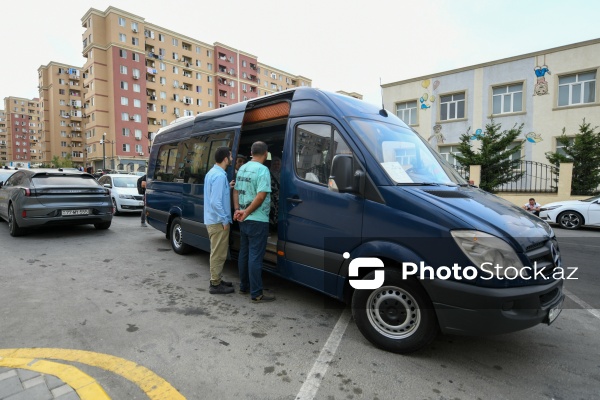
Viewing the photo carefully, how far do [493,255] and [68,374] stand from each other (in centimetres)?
331

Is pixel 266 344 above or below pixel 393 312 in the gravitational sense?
below

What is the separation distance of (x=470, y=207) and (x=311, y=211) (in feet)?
5.03

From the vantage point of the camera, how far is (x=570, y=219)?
1118cm

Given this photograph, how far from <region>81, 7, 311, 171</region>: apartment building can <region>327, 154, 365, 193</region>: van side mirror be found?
4944 cm

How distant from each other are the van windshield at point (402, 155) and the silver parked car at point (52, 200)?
23.2ft

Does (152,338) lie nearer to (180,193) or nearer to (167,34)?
(180,193)

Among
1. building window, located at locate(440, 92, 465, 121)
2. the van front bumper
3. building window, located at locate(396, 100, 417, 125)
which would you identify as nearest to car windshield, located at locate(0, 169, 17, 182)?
the van front bumper

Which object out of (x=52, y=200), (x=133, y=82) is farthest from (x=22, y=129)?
(x=52, y=200)

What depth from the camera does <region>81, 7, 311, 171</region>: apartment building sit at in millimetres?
→ 49500

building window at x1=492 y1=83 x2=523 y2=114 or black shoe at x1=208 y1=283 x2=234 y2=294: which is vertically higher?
building window at x1=492 y1=83 x2=523 y2=114

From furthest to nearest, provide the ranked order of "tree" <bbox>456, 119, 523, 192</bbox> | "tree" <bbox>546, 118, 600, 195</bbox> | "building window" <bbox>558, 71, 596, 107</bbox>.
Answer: "building window" <bbox>558, 71, 596, 107</bbox> < "tree" <bbox>456, 119, 523, 192</bbox> < "tree" <bbox>546, 118, 600, 195</bbox>

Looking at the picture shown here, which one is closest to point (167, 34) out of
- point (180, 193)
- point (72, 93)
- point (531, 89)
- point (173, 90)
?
point (173, 90)

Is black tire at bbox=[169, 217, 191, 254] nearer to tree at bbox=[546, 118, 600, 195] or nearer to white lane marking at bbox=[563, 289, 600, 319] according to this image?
white lane marking at bbox=[563, 289, 600, 319]

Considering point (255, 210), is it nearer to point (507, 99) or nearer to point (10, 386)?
point (10, 386)
